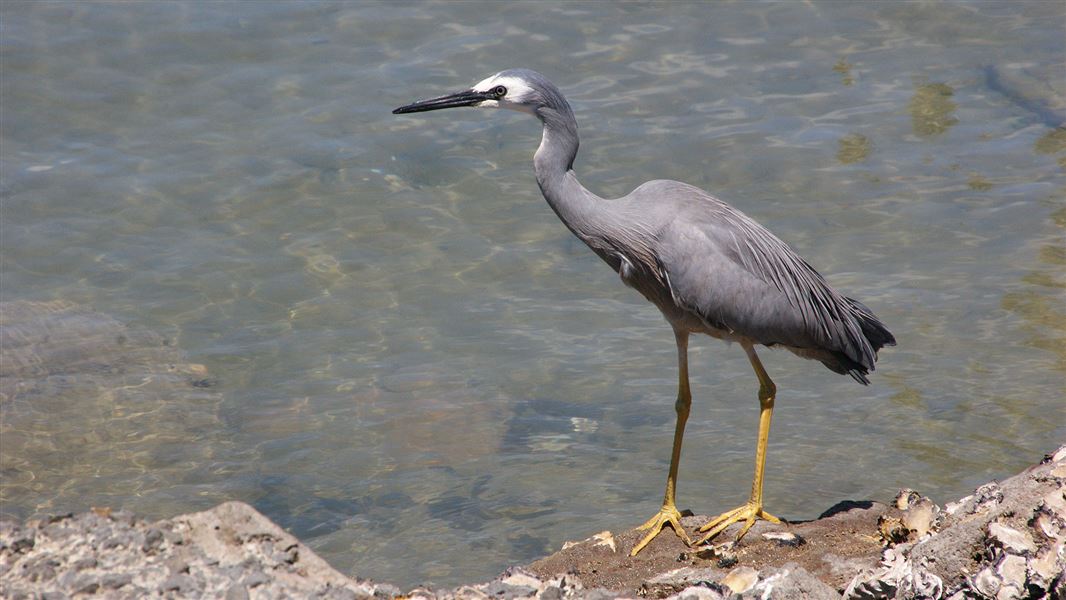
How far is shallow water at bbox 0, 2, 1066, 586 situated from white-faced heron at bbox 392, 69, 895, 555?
3.57 ft

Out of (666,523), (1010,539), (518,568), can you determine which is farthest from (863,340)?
(518,568)

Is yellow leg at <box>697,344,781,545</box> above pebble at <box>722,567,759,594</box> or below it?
below

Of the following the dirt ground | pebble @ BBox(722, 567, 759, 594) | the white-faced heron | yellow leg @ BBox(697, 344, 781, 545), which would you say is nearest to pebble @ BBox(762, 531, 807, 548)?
the dirt ground

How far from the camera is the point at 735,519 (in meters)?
5.34

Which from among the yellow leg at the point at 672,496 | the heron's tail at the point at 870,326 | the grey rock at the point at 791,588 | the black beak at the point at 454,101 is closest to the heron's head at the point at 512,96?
the black beak at the point at 454,101

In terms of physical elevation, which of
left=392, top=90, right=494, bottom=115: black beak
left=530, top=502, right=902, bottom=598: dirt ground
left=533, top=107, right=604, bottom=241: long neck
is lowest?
left=530, top=502, right=902, bottom=598: dirt ground

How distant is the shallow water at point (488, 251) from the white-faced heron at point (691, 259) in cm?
109

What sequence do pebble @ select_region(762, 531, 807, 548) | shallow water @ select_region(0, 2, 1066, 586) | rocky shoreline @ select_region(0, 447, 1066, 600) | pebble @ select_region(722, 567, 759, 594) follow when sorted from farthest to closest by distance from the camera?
shallow water @ select_region(0, 2, 1066, 586), pebble @ select_region(762, 531, 807, 548), pebble @ select_region(722, 567, 759, 594), rocky shoreline @ select_region(0, 447, 1066, 600)

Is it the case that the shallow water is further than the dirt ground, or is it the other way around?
the shallow water

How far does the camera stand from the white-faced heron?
5.37 m

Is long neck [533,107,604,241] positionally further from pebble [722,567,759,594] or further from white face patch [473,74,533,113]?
pebble [722,567,759,594]

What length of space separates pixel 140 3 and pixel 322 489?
22.6 ft

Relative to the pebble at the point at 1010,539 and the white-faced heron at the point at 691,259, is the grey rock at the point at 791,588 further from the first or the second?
the white-faced heron at the point at 691,259

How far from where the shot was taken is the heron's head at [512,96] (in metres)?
5.36
